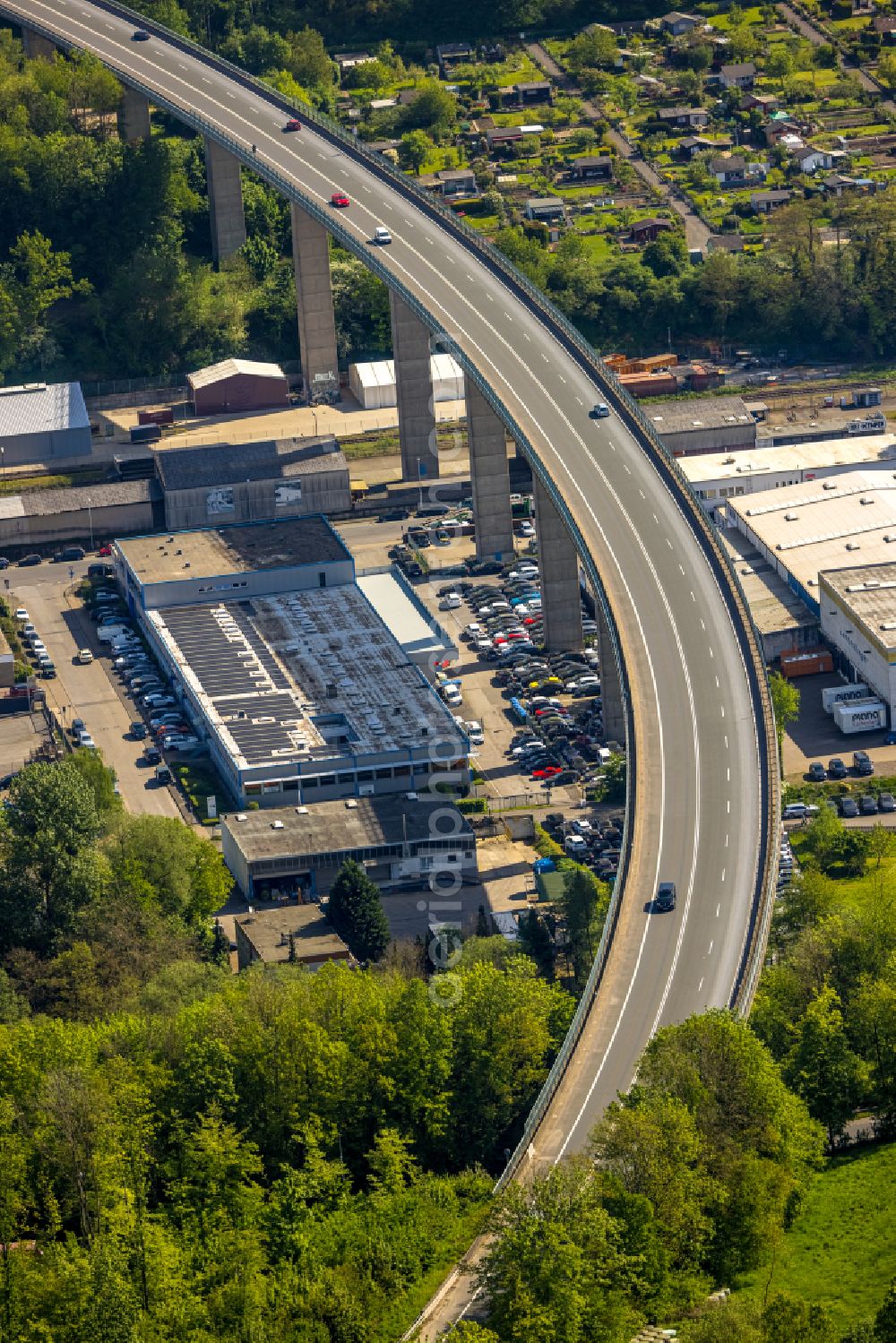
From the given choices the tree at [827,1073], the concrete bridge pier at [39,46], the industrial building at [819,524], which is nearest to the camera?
the tree at [827,1073]

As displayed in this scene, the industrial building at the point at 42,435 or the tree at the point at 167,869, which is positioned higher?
the tree at the point at 167,869

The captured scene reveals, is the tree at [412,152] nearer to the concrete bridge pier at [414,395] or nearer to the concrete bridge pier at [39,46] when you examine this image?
the concrete bridge pier at [39,46]

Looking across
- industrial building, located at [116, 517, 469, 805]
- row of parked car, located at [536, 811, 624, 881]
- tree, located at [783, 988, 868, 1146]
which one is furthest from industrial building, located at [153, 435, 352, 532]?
tree, located at [783, 988, 868, 1146]

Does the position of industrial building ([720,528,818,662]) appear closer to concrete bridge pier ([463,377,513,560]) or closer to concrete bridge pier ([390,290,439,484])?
concrete bridge pier ([463,377,513,560])

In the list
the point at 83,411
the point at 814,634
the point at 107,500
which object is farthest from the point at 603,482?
the point at 83,411

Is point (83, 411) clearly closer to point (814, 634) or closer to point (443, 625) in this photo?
→ point (443, 625)

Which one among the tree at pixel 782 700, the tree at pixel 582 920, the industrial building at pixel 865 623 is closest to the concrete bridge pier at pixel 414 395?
the industrial building at pixel 865 623
